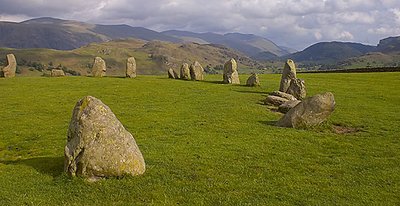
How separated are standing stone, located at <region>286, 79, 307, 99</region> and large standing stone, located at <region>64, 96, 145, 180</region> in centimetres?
2676

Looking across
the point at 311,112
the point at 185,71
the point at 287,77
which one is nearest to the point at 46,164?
the point at 311,112

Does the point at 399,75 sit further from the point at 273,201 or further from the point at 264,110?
the point at 273,201

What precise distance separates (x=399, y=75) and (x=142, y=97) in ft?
144

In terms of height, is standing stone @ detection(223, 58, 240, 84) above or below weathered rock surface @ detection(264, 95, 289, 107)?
above

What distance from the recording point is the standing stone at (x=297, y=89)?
4047cm

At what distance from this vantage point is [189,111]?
106ft

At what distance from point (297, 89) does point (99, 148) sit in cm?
2841

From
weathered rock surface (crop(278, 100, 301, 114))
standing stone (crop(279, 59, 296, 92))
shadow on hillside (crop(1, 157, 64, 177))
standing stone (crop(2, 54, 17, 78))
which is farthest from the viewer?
standing stone (crop(2, 54, 17, 78))

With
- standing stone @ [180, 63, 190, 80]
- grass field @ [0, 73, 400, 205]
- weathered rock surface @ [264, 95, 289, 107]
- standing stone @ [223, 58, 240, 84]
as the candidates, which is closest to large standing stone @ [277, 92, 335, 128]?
grass field @ [0, 73, 400, 205]

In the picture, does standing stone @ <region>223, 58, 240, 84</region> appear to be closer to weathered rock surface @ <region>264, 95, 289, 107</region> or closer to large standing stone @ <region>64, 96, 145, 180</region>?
weathered rock surface @ <region>264, 95, 289, 107</region>

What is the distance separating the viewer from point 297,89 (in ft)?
133

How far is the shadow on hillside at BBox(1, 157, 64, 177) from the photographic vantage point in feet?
58.3

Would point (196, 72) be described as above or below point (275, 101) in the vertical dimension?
above

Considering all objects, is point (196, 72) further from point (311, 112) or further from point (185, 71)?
point (311, 112)
